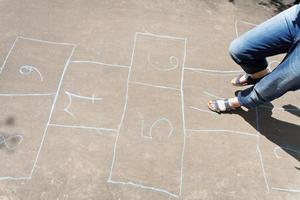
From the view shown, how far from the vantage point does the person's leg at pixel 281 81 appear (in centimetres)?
288

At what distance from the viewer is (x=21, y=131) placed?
→ 2.97m

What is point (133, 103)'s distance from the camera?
3.32m

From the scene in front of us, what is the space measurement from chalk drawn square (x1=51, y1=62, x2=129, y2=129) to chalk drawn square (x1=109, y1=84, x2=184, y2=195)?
0.37 ft

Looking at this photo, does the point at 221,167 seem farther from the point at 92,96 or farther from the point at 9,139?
the point at 9,139

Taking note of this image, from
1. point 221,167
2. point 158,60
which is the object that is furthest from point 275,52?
point 158,60

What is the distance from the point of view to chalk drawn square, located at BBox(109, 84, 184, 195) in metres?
2.85

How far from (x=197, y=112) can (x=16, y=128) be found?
144 cm

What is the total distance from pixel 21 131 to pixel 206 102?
5.01 feet

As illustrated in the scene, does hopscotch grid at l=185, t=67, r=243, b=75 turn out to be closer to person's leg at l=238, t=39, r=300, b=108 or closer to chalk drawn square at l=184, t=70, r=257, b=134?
chalk drawn square at l=184, t=70, r=257, b=134

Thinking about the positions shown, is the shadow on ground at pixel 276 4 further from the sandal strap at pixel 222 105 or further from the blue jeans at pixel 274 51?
the sandal strap at pixel 222 105

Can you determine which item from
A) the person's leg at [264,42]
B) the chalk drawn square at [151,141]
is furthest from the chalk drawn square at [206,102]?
the person's leg at [264,42]

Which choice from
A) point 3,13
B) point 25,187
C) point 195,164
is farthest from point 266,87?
point 3,13

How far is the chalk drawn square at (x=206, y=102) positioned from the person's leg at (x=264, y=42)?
1.33 feet

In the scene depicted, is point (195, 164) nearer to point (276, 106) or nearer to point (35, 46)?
point (276, 106)
